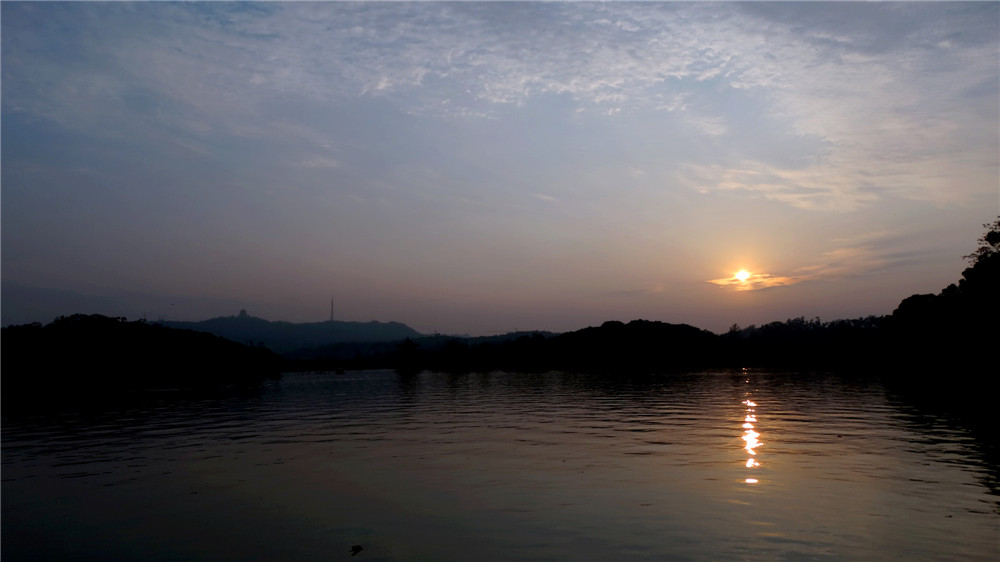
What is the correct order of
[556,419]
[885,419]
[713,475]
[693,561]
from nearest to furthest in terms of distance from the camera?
[693,561], [713,475], [885,419], [556,419]

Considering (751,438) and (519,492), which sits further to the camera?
(751,438)

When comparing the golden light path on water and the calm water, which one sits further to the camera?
the golden light path on water

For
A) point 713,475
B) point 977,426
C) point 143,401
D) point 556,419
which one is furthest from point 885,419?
point 143,401

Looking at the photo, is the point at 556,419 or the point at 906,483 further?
the point at 556,419

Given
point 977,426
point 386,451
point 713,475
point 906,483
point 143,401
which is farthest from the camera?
point 143,401

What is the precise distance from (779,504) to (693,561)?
8.12 meters

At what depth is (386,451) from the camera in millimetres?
42406

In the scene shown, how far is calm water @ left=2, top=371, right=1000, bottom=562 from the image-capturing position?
20984 millimetres

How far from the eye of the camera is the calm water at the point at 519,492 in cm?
2098

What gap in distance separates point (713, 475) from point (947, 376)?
4158 inches

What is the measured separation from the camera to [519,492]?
28406 mm

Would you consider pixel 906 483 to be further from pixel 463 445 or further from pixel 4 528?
pixel 4 528

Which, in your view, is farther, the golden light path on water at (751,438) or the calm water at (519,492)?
the golden light path on water at (751,438)

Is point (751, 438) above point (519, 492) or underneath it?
underneath
